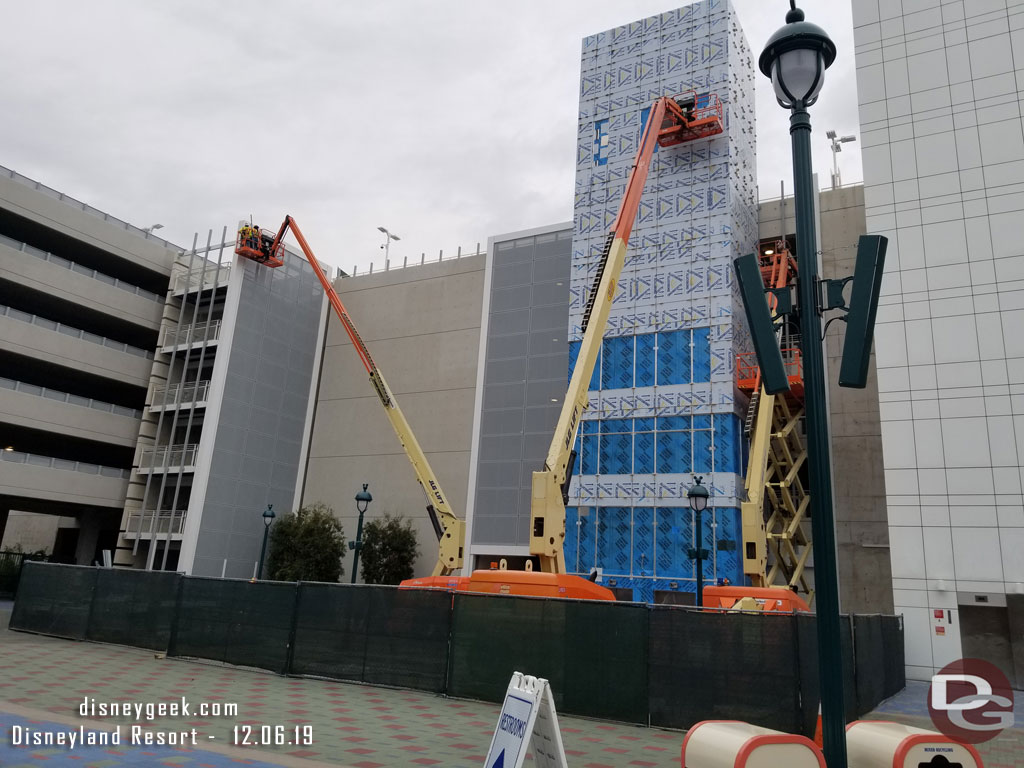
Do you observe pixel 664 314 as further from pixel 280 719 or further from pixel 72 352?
pixel 72 352

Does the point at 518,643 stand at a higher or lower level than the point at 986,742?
higher

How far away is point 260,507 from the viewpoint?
4603 cm

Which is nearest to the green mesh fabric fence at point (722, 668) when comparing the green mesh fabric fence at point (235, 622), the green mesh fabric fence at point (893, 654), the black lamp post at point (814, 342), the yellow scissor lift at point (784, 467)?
the black lamp post at point (814, 342)

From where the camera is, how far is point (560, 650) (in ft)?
46.1

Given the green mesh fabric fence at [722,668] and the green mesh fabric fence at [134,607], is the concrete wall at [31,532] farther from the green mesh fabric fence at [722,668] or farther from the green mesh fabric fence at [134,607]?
the green mesh fabric fence at [722,668]

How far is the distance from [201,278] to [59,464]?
1305 centimetres

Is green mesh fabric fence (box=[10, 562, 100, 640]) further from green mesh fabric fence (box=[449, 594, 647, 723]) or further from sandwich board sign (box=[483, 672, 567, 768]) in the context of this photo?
sandwich board sign (box=[483, 672, 567, 768])

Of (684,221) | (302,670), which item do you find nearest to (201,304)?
(684,221)

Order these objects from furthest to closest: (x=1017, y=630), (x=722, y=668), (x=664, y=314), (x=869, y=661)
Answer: (x=664, y=314) → (x=1017, y=630) → (x=869, y=661) → (x=722, y=668)

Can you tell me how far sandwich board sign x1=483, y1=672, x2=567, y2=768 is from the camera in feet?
21.2

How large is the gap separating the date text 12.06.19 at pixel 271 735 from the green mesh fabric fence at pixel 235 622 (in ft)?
19.4

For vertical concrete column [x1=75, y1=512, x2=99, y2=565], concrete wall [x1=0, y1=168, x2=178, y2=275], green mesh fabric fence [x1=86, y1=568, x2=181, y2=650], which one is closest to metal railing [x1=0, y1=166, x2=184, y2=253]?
concrete wall [x1=0, y1=168, x2=178, y2=275]

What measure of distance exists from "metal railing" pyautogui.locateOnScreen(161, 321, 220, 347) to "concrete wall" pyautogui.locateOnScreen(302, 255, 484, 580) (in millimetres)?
7706

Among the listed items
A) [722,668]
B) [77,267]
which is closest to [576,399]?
[722,668]
